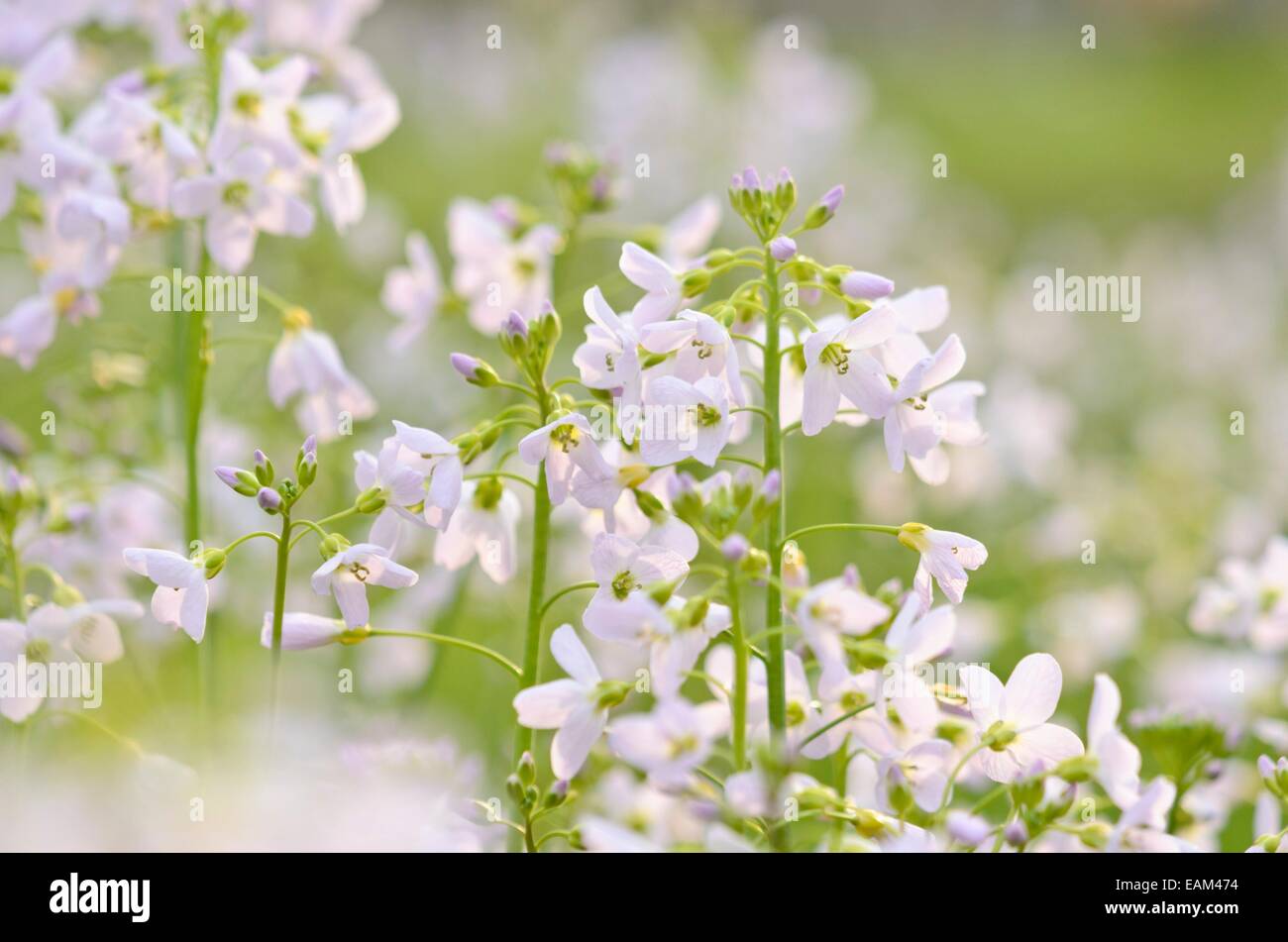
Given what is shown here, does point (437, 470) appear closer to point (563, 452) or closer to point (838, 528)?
point (563, 452)

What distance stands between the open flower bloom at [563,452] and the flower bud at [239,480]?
36 centimetres

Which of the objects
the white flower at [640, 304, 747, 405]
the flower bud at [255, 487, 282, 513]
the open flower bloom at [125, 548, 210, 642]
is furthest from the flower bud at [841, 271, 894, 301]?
the open flower bloom at [125, 548, 210, 642]

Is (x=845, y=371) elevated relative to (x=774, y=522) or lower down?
elevated

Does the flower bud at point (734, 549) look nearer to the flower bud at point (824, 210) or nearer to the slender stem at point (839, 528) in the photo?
the slender stem at point (839, 528)

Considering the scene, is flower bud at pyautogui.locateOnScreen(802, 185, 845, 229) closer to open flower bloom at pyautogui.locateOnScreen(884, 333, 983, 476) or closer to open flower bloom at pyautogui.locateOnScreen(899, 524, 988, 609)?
open flower bloom at pyautogui.locateOnScreen(884, 333, 983, 476)

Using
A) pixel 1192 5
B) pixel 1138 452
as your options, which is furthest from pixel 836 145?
pixel 1192 5

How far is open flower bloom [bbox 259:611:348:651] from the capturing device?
1.60 m

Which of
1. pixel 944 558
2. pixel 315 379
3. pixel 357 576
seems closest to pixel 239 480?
pixel 357 576

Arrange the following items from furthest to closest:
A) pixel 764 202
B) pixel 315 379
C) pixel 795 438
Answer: pixel 795 438
pixel 315 379
pixel 764 202

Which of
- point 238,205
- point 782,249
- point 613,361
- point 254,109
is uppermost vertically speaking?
point 254,109

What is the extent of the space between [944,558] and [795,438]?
2.94 meters

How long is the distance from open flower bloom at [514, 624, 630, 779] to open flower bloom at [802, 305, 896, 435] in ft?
1.20

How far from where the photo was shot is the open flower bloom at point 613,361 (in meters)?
1.50

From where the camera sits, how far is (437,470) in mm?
1562
